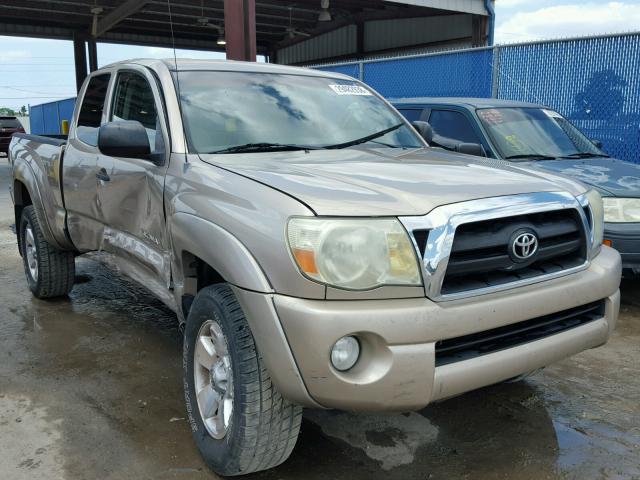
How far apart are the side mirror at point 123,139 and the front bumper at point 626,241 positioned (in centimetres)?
344

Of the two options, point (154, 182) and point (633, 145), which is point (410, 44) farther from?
point (154, 182)

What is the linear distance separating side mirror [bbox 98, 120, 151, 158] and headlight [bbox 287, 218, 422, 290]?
1.22 m

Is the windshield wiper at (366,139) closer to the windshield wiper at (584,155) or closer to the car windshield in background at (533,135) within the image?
the car windshield in background at (533,135)

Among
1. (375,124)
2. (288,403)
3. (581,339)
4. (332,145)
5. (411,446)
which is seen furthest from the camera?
(375,124)

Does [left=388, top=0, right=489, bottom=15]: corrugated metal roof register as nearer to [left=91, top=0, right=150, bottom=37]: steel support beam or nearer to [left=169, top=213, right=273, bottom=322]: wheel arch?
[left=91, top=0, right=150, bottom=37]: steel support beam

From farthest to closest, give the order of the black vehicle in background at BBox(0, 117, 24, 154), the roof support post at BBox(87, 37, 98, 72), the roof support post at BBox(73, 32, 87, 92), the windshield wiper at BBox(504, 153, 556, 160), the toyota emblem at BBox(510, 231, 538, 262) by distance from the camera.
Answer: the roof support post at BBox(87, 37, 98, 72) → the roof support post at BBox(73, 32, 87, 92) → the black vehicle in background at BBox(0, 117, 24, 154) → the windshield wiper at BBox(504, 153, 556, 160) → the toyota emblem at BBox(510, 231, 538, 262)

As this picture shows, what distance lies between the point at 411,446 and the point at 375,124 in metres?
1.85

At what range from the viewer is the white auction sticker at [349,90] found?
379 cm

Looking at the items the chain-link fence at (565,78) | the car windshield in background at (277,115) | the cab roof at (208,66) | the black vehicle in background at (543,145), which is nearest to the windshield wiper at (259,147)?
the car windshield in background at (277,115)

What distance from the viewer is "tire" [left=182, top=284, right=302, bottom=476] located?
2.31 m

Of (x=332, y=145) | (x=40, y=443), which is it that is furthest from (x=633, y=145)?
(x=40, y=443)

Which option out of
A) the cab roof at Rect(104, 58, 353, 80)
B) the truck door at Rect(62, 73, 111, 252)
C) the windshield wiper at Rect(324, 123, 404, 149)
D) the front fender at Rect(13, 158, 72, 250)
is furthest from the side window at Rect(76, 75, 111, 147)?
the windshield wiper at Rect(324, 123, 404, 149)

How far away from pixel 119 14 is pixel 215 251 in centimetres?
2068

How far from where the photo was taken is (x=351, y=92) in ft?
12.7
